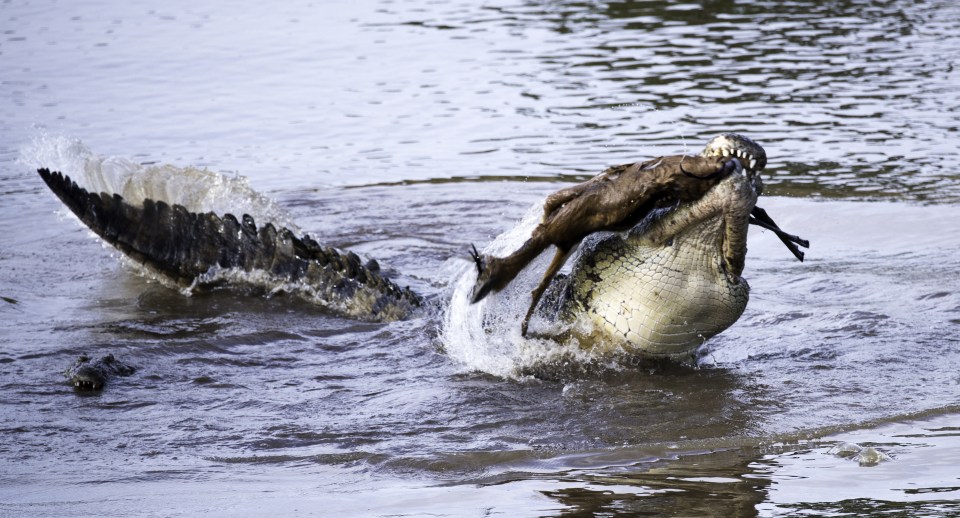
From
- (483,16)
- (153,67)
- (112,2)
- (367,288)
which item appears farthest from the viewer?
(112,2)

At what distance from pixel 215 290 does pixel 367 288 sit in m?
1.03

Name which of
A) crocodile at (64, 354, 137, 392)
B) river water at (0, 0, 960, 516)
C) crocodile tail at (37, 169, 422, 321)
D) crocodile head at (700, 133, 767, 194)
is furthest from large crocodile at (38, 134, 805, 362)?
crocodile tail at (37, 169, 422, 321)

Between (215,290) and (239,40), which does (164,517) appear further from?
(239,40)

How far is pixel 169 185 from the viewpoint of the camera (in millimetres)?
7664

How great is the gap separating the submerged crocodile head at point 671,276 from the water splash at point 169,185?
2880 mm

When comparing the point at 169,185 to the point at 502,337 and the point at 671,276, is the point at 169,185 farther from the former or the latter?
the point at 671,276

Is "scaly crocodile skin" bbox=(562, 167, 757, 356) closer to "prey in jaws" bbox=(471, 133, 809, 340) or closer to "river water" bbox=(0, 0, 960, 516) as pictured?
"prey in jaws" bbox=(471, 133, 809, 340)

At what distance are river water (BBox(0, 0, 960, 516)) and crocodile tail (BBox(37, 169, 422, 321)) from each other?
7.4 inches

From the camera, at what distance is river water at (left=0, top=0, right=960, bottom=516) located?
14.1ft

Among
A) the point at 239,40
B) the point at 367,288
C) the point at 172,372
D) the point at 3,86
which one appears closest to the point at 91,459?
the point at 172,372

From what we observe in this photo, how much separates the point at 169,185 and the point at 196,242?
630 millimetres

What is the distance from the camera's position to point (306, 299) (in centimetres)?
693

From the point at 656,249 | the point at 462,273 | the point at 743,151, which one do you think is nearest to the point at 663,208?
the point at 656,249

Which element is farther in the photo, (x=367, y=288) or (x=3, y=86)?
(x=3, y=86)
